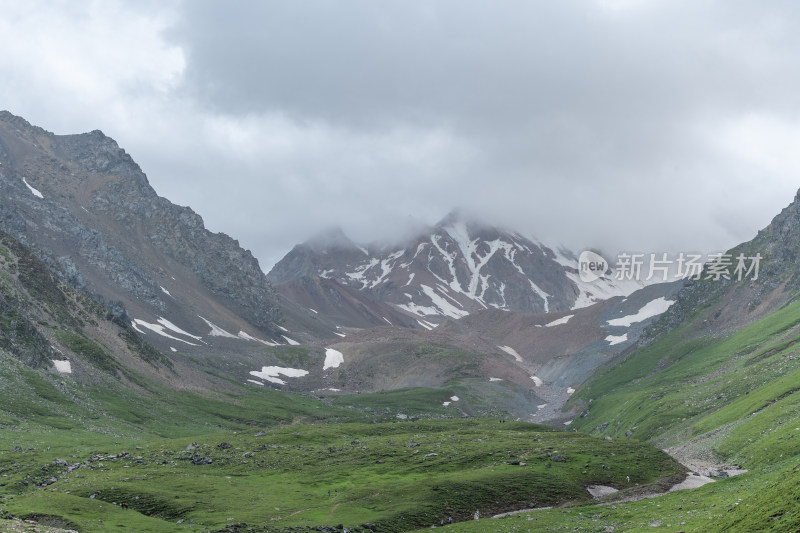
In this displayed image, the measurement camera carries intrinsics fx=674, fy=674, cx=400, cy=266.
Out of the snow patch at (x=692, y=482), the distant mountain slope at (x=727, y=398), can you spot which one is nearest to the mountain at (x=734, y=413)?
the distant mountain slope at (x=727, y=398)

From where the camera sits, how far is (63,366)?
499 feet

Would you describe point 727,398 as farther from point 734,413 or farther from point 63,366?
point 63,366

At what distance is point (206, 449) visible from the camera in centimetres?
10419

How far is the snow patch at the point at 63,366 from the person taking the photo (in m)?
150

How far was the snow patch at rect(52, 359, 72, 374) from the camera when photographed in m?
150

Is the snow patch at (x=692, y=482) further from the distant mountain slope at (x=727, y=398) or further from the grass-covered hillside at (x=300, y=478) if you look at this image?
the distant mountain slope at (x=727, y=398)

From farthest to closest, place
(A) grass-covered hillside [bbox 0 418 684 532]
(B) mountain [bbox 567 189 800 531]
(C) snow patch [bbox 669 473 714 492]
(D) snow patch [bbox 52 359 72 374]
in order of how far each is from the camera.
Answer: (D) snow patch [bbox 52 359 72 374]
(C) snow patch [bbox 669 473 714 492]
(A) grass-covered hillside [bbox 0 418 684 532]
(B) mountain [bbox 567 189 800 531]

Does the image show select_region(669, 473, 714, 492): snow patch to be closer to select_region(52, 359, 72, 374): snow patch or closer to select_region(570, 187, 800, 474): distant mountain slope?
select_region(570, 187, 800, 474): distant mountain slope

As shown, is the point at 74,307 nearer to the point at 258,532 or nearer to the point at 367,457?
the point at 367,457

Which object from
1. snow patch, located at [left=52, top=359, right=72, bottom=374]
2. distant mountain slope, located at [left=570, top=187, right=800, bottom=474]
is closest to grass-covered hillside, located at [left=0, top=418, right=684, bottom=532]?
distant mountain slope, located at [left=570, top=187, right=800, bottom=474]

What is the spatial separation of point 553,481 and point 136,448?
206 feet

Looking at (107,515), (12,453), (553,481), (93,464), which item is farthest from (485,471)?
(12,453)

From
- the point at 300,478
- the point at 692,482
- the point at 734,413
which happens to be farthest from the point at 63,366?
the point at 734,413

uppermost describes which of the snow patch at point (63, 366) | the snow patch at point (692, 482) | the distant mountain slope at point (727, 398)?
the snow patch at point (63, 366)
